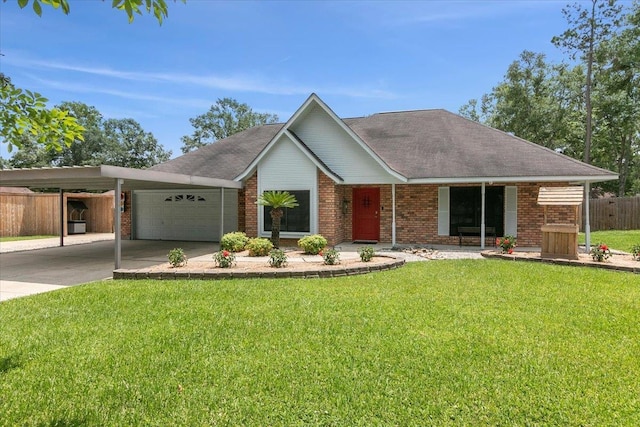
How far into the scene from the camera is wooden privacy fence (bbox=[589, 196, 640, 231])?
69.6ft

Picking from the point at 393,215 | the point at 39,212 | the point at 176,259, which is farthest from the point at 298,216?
the point at 39,212

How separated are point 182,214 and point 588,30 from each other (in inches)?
→ 1140

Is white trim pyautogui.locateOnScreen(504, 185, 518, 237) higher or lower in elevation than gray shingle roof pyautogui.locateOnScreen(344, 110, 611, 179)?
lower

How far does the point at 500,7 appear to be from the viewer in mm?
11188

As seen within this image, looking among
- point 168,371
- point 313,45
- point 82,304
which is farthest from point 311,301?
point 313,45

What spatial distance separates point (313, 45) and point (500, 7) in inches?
304

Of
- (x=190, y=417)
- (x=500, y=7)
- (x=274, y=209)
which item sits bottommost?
(x=190, y=417)

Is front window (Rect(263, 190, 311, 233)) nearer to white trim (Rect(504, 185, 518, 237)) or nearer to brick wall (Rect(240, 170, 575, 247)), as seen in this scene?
brick wall (Rect(240, 170, 575, 247))

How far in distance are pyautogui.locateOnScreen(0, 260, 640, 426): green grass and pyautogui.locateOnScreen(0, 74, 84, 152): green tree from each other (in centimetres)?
230

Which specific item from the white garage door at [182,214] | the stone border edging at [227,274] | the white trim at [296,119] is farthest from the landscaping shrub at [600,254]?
the white garage door at [182,214]

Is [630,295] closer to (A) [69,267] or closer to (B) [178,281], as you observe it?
(B) [178,281]

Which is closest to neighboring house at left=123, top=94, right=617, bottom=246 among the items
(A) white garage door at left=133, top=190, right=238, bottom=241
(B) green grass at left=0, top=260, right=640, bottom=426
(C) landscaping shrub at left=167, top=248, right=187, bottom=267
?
(A) white garage door at left=133, top=190, right=238, bottom=241

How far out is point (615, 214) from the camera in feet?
70.3

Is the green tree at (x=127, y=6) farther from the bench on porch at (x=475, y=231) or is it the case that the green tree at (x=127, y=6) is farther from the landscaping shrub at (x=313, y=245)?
the bench on porch at (x=475, y=231)
